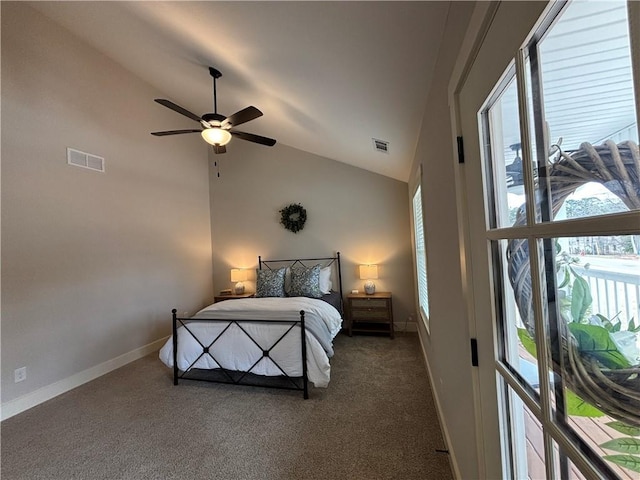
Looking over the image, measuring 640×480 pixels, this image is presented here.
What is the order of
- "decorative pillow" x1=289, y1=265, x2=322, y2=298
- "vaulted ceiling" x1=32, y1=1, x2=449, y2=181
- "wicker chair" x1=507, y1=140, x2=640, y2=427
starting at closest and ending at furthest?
"wicker chair" x1=507, y1=140, x2=640, y2=427 < "vaulted ceiling" x1=32, y1=1, x2=449, y2=181 < "decorative pillow" x1=289, y1=265, x2=322, y2=298

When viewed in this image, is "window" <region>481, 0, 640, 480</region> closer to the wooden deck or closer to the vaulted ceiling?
the wooden deck

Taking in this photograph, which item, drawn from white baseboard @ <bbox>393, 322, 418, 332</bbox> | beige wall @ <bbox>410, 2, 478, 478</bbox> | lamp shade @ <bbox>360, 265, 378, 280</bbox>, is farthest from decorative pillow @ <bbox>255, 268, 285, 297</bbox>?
beige wall @ <bbox>410, 2, 478, 478</bbox>

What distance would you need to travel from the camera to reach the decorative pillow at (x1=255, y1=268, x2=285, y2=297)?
4.25 m

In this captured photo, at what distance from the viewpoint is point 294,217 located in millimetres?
4852

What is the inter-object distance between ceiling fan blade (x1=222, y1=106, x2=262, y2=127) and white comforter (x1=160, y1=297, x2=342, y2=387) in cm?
199

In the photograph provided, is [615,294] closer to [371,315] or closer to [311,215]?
[371,315]

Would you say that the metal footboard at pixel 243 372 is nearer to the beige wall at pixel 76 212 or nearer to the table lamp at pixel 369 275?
the beige wall at pixel 76 212


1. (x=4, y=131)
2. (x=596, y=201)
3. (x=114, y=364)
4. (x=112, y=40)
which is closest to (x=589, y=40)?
(x=596, y=201)

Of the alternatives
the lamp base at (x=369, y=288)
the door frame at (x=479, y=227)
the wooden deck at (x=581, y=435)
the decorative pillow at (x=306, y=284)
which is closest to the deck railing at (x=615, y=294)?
the wooden deck at (x=581, y=435)

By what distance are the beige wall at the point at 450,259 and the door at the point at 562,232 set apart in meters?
0.32

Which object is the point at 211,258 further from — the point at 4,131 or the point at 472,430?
the point at 472,430

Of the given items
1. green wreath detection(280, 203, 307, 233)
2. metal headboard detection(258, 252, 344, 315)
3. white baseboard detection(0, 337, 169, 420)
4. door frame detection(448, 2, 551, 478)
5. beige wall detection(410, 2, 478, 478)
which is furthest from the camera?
green wreath detection(280, 203, 307, 233)

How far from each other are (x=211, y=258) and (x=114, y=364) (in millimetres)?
2252

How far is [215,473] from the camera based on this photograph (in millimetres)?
1754
